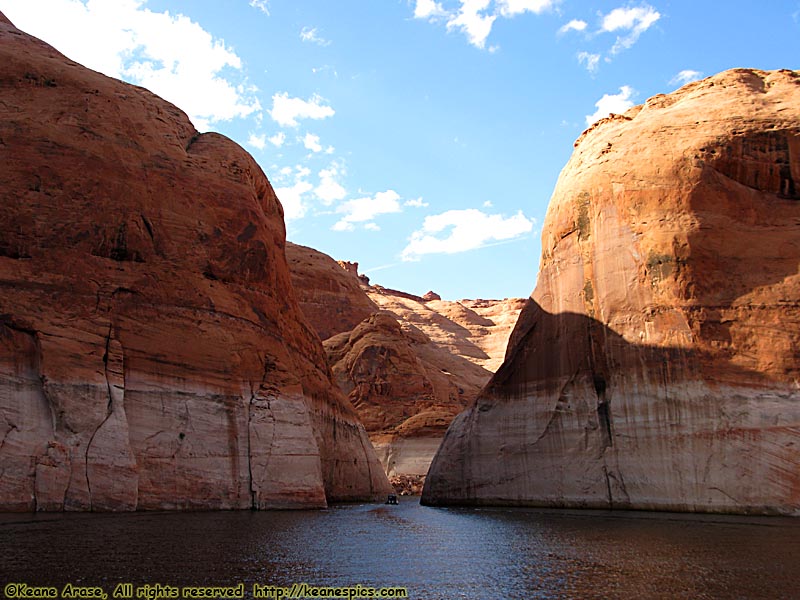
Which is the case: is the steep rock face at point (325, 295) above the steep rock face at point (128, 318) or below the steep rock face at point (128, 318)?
above

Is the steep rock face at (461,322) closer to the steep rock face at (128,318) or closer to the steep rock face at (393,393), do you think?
the steep rock face at (393,393)

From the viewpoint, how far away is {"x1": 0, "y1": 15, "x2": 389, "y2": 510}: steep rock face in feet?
59.9

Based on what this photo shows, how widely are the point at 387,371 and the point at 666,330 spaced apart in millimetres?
40058

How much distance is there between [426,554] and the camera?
41.0 feet

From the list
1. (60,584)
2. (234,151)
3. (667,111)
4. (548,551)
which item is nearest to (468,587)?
(548,551)

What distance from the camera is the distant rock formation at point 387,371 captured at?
5188 centimetres

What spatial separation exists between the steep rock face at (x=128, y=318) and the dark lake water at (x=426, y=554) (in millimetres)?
1764

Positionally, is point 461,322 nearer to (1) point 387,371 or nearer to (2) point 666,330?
(1) point 387,371

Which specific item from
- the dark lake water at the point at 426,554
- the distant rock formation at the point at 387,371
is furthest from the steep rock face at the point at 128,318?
the distant rock formation at the point at 387,371

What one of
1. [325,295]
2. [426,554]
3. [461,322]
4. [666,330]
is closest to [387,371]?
[325,295]

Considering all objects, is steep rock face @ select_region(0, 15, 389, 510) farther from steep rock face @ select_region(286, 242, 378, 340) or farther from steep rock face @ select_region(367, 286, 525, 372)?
steep rock face @ select_region(367, 286, 525, 372)

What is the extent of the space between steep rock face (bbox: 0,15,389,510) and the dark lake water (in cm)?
176

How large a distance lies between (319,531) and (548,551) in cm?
527

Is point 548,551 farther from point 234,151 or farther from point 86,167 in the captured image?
point 234,151
